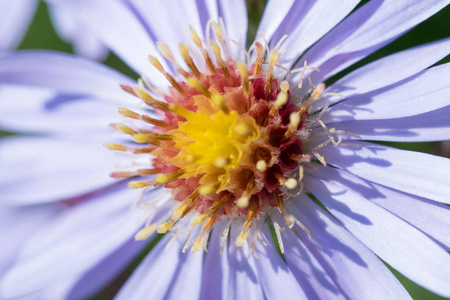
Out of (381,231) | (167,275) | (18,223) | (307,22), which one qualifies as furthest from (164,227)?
(18,223)

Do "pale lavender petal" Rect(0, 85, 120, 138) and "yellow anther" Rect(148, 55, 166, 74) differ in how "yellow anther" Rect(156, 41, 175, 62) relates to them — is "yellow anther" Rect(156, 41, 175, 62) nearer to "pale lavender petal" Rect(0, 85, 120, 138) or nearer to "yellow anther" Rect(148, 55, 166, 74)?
"yellow anther" Rect(148, 55, 166, 74)

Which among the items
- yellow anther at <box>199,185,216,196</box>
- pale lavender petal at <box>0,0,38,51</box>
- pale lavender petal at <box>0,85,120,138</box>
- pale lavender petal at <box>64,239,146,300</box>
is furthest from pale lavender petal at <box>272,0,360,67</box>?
pale lavender petal at <box>0,0,38,51</box>

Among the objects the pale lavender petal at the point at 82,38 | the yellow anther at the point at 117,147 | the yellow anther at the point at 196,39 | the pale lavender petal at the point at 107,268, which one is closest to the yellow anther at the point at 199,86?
the yellow anther at the point at 196,39

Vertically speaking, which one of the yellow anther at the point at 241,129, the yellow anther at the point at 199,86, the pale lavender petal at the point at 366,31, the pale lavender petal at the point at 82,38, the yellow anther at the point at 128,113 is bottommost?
the yellow anther at the point at 241,129

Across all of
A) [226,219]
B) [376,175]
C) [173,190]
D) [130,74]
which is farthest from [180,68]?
[130,74]

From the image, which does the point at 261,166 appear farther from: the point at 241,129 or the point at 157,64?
the point at 157,64

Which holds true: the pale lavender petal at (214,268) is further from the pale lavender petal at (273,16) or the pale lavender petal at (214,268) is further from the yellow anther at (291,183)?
the pale lavender petal at (273,16)
